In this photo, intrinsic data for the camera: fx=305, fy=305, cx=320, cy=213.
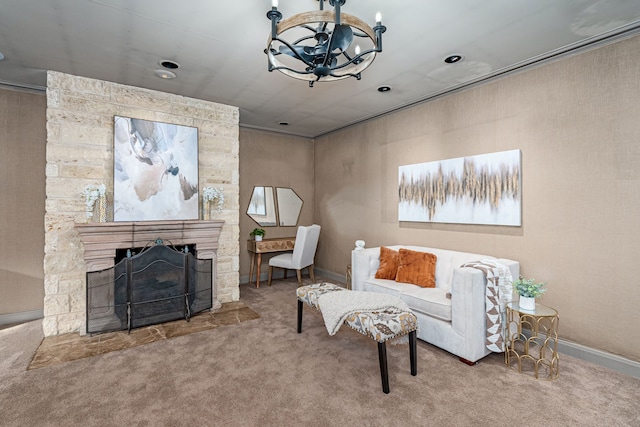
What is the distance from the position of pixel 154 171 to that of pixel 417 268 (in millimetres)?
3304

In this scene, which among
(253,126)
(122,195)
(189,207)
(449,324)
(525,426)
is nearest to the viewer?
(525,426)

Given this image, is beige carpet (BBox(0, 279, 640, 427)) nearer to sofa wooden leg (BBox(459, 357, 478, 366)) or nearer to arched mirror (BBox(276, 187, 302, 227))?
sofa wooden leg (BBox(459, 357, 478, 366))

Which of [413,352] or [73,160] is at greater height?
[73,160]

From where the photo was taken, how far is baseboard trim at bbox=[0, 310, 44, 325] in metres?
3.51

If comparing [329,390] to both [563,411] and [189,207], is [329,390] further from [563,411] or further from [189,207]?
[189,207]

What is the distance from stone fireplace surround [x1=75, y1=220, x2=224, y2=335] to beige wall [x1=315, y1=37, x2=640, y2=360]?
9.34 feet

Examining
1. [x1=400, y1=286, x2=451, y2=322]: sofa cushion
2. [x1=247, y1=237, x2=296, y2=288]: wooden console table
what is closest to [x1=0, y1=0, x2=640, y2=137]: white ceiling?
[x1=400, y1=286, x2=451, y2=322]: sofa cushion

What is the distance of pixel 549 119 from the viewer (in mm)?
2855

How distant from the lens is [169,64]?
120 inches

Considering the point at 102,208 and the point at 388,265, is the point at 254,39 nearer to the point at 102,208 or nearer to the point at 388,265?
the point at 102,208

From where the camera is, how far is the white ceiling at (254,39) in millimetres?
2184

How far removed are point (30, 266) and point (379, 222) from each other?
4516 millimetres

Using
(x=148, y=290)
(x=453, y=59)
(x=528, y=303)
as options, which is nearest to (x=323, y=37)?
(x=453, y=59)

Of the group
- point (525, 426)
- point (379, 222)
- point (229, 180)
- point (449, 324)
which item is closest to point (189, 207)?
point (229, 180)
